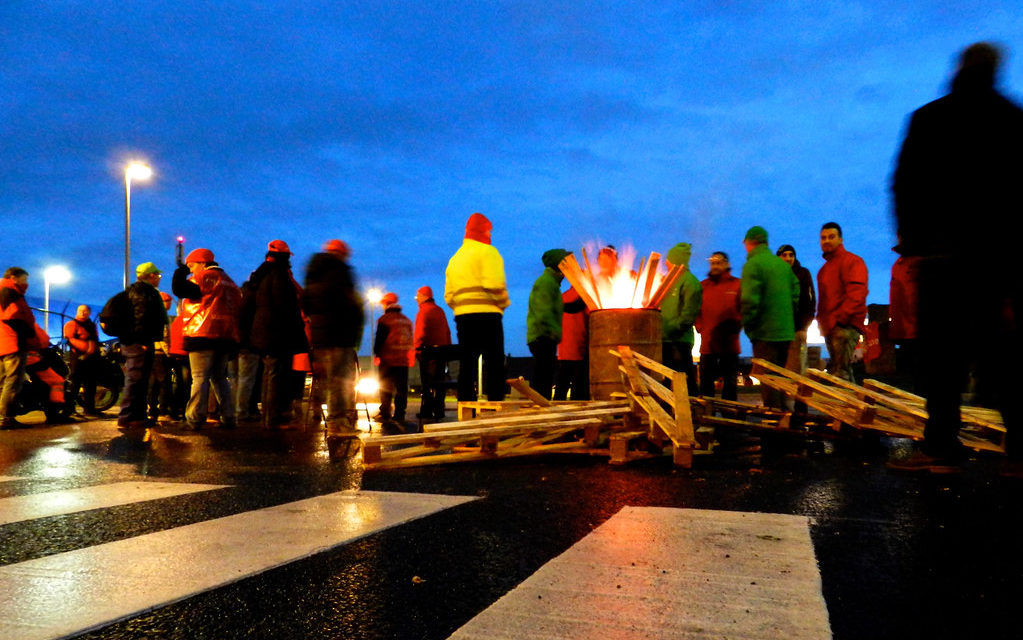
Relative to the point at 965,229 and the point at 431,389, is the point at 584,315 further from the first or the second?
the point at 965,229

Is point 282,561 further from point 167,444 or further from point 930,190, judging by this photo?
point 167,444

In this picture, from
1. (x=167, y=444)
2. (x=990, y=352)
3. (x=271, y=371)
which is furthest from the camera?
(x=271, y=371)

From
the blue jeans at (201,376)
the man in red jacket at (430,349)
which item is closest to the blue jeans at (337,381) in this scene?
the blue jeans at (201,376)

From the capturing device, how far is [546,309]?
9.60m

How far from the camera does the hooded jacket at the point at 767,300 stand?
8.22m

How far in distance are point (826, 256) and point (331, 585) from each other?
741cm

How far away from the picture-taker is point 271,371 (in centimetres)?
925

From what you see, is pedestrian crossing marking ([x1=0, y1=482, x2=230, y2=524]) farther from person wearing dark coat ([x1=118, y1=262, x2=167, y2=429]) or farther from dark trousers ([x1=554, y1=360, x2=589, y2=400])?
dark trousers ([x1=554, y1=360, x2=589, y2=400])

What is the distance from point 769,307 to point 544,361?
9.67 ft

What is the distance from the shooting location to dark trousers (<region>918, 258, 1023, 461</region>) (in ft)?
12.4

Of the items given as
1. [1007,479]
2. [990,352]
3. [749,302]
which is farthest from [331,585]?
[749,302]

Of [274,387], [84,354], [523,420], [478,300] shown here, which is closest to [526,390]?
[523,420]

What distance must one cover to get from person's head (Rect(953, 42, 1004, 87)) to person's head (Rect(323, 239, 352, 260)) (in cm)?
510

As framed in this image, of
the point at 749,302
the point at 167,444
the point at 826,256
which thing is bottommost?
the point at 167,444
